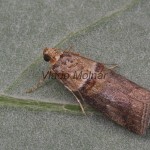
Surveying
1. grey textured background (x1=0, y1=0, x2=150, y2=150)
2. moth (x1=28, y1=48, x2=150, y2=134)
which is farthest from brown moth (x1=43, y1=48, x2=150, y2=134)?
grey textured background (x1=0, y1=0, x2=150, y2=150)

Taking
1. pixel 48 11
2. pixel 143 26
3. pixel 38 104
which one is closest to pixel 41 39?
pixel 48 11

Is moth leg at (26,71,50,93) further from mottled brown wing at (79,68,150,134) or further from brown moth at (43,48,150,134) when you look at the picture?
mottled brown wing at (79,68,150,134)

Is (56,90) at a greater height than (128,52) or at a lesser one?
lesser

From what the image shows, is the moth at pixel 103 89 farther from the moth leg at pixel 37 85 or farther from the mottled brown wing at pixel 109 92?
the moth leg at pixel 37 85

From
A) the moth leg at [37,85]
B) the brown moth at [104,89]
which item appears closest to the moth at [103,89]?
the brown moth at [104,89]

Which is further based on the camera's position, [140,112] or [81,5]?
[81,5]

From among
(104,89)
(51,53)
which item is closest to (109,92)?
(104,89)

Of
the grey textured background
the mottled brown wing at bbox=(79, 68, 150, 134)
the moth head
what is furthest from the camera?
the moth head

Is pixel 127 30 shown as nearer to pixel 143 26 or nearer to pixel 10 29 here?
pixel 143 26
